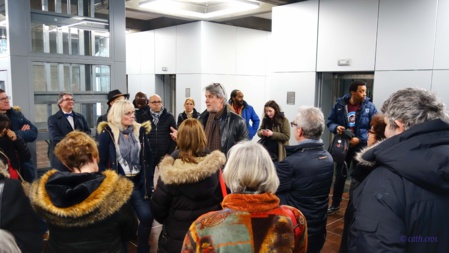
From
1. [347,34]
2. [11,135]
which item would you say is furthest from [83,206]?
[347,34]

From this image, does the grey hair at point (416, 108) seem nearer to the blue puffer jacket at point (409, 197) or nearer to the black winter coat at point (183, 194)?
the blue puffer jacket at point (409, 197)

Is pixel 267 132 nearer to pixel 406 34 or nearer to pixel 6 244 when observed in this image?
pixel 406 34

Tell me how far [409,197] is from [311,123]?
1086 millimetres

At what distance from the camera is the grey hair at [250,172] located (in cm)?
156

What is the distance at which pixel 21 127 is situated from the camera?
13.5 feet

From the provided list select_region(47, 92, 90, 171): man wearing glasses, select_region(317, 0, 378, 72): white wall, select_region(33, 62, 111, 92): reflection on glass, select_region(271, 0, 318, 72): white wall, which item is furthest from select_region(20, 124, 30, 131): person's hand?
select_region(317, 0, 378, 72): white wall

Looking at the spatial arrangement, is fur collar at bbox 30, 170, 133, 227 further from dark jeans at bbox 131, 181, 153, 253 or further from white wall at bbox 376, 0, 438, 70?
white wall at bbox 376, 0, 438, 70

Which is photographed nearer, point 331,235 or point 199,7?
point 331,235

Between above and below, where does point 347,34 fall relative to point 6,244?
above

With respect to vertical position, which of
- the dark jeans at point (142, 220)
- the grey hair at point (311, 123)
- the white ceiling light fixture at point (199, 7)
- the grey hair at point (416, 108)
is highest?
the white ceiling light fixture at point (199, 7)

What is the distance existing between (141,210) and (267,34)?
8.21 metres

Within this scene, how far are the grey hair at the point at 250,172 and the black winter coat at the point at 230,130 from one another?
6.69ft

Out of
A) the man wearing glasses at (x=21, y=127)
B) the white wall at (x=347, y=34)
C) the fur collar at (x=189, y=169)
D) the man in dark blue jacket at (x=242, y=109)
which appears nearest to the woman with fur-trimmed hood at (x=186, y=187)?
the fur collar at (x=189, y=169)

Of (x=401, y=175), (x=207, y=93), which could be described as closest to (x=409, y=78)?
(x=207, y=93)
